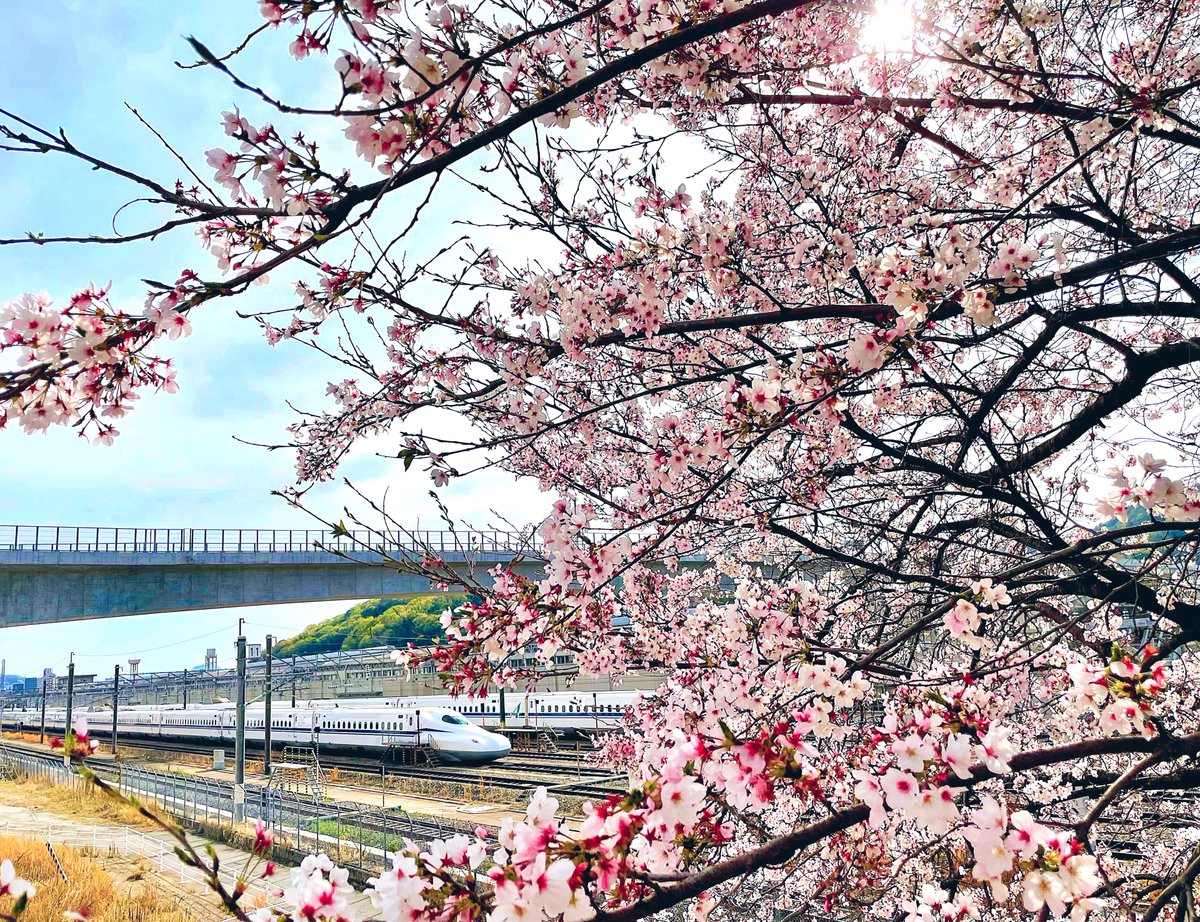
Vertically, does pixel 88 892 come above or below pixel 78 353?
below

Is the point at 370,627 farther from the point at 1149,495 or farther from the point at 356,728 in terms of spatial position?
the point at 1149,495

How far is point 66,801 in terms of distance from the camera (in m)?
22.8

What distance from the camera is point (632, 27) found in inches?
119

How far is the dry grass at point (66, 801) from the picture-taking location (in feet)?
66.7

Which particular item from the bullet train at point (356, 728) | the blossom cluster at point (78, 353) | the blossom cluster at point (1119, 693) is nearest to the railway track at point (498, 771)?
the bullet train at point (356, 728)

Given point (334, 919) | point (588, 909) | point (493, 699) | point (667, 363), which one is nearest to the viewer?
point (588, 909)

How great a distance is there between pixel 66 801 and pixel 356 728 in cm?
Result: 980

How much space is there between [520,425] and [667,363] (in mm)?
1370

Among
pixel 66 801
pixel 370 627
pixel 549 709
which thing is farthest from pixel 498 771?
pixel 370 627

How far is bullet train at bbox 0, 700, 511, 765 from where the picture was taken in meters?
26.0

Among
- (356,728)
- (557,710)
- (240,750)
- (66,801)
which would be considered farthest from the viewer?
(356,728)

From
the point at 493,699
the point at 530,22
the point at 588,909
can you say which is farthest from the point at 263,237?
the point at 493,699

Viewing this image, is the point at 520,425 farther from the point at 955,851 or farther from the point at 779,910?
the point at 779,910

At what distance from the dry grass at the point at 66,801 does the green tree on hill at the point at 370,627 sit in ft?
85.0
